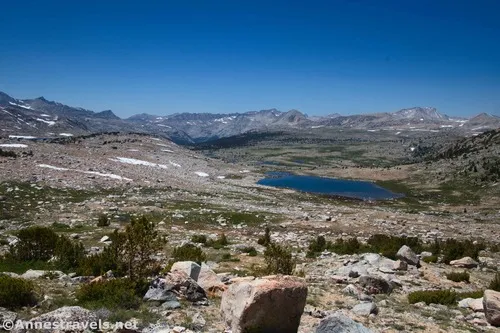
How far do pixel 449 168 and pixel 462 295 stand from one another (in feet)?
346

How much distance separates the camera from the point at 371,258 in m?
21.7

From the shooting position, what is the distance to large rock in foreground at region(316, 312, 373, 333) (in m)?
9.44

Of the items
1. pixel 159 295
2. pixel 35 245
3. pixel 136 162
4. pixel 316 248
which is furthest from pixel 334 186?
pixel 159 295

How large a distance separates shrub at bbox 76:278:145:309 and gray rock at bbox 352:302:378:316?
7.25m

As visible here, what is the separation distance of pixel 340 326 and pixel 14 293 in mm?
9038

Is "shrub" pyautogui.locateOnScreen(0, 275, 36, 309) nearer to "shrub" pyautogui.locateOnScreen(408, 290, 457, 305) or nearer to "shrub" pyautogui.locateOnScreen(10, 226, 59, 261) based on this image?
"shrub" pyautogui.locateOnScreen(10, 226, 59, 261)

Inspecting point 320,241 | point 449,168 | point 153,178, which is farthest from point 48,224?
point 449,168

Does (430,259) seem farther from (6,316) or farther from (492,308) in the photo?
(6,316)

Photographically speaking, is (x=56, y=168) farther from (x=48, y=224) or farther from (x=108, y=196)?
(x=48, y=224)

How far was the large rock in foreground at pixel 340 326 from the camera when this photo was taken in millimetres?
9438

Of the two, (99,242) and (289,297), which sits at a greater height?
(289,297)

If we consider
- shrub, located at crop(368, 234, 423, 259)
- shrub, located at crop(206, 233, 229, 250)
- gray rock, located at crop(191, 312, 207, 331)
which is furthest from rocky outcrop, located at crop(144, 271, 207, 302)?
shrub, located at crop(368, 234, 423, 259)

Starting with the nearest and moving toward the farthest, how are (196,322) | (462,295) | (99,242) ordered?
1. (196,322)
2. (462,295)
3. (99,242)

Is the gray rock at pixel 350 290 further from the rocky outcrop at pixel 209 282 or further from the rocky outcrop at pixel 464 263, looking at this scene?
the rocky outcrop at pixel 464 263
